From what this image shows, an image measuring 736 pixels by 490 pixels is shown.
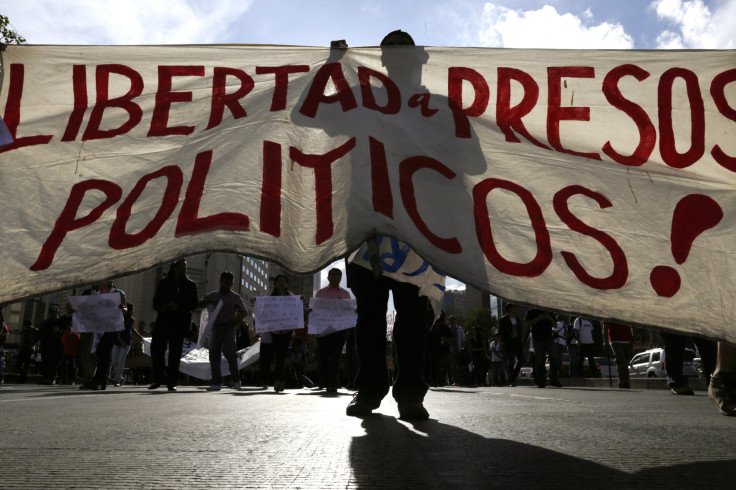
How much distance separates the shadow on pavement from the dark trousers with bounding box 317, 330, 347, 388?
273 inches

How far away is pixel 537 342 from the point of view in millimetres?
12281

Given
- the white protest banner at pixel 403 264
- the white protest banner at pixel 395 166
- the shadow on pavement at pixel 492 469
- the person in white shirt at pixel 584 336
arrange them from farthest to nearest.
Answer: the person in white shirt at pixel 584 336 < the white protest banner at pixel 403 264 < the white protest banner at pixel 395 166 < the shadow on pavement at pixel 492 469

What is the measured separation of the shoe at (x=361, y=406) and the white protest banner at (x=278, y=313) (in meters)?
6.54

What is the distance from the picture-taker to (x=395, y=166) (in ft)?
9.41

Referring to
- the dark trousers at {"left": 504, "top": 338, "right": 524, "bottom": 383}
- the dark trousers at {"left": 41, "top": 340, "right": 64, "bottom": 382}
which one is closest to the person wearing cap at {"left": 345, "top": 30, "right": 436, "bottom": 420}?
the dark trousers at {"left": 504, "top": 338, "right": 524, "bottom": 383}

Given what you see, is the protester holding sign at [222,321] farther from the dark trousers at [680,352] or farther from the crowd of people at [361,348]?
the dark trousers at [680,352]

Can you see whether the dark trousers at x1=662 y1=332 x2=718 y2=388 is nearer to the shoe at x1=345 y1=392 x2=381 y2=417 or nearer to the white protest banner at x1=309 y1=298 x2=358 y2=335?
the shoe at x1=345 y1=392 x2=381 y2=417

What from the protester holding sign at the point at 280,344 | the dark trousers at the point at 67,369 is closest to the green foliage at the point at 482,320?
the dark trousers at the point at 67,369

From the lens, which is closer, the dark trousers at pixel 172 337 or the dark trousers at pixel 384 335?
the dark trousers at pixel 384 335

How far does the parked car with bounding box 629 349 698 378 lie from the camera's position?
2105cm

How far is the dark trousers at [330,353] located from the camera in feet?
31.5

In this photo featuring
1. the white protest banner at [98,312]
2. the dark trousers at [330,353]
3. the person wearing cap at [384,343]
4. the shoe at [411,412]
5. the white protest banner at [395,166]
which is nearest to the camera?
the white protest banner at [395,166]

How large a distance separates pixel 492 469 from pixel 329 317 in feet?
24.7

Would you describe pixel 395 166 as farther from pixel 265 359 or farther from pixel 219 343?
pixel 265 359
